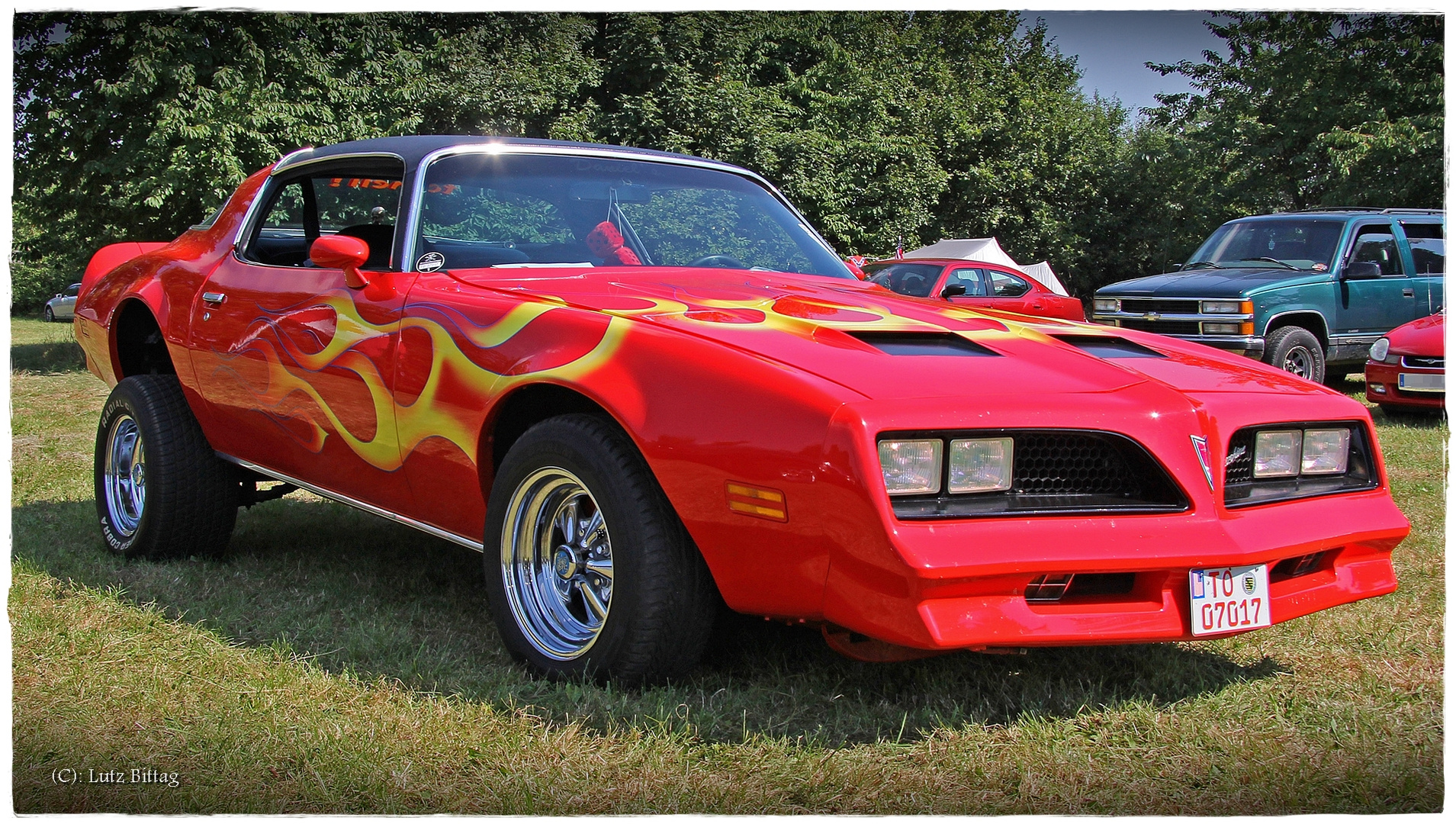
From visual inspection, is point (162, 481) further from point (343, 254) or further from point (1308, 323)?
point (1308, 323)

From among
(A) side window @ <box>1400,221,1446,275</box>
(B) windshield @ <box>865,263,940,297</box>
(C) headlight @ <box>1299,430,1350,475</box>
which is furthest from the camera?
(B) windshield @ <box>865,263,940,297</box>

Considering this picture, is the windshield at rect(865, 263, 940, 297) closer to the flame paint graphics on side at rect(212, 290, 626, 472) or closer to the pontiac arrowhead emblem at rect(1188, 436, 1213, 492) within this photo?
the flame paint graphics on side at rect(212, 290, 626, 472)

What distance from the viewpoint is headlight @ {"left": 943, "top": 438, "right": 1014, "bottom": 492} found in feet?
7.26

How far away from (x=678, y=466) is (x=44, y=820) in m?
1.35

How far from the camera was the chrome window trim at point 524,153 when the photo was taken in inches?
131

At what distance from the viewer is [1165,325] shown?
9.98 metres

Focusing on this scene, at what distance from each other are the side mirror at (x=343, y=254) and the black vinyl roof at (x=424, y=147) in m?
0.33

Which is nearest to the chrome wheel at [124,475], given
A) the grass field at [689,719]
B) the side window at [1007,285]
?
the grass field at [689,719]

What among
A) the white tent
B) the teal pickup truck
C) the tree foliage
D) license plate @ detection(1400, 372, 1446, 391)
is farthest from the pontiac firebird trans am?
the white tent

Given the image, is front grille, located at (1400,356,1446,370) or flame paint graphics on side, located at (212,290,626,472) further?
front grille, located at (1400,356,1446,370)

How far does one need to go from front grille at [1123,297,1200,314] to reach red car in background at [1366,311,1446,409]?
4.93ft

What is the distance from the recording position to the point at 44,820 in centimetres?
211

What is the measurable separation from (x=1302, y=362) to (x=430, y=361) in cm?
897

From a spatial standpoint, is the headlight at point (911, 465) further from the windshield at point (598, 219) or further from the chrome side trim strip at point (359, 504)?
the windshield at point (598, 219)
